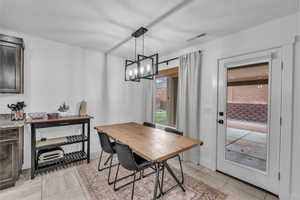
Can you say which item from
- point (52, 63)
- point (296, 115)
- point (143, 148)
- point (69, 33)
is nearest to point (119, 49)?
point (69, 33)

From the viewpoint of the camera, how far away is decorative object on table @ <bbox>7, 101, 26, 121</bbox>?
7.29 feet

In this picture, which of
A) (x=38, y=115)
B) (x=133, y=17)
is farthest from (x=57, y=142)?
(x=133, y=17)

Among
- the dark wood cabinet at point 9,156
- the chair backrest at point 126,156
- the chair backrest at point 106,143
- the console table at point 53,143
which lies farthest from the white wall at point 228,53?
the dark wood cabinet at point 9,156

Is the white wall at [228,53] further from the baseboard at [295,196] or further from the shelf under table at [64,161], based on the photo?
the shelf under table at [64,161]

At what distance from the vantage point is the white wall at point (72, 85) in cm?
257

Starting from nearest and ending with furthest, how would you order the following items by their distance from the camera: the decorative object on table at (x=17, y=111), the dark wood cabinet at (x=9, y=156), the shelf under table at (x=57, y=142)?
the dark wood cabinet at (x=9, y=156), the decorative object on table at (x=17, y=111), the shelf under table at (x=57, y=142)

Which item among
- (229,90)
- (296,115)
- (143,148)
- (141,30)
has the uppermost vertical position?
(141,30)

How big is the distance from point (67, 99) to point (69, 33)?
53.7 inches

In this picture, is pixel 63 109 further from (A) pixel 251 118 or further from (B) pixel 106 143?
(A) pixel 251 118

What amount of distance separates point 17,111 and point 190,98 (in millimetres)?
3188

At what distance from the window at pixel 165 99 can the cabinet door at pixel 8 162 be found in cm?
307

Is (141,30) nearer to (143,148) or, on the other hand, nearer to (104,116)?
(143,148)

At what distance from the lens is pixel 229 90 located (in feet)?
8.13

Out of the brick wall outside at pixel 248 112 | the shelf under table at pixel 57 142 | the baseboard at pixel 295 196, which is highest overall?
the brick wall outside at pixel 248 112
